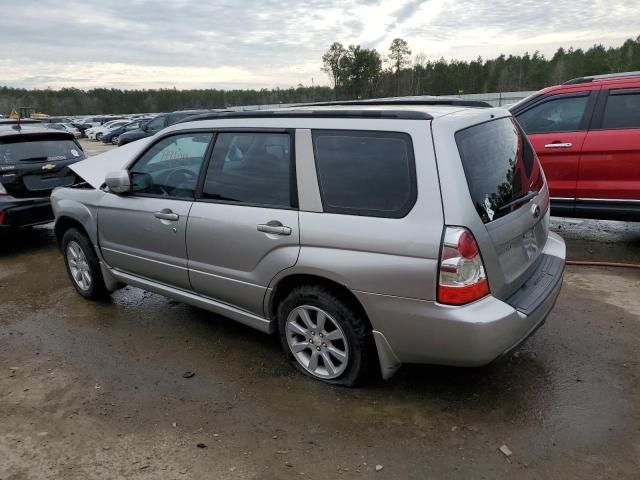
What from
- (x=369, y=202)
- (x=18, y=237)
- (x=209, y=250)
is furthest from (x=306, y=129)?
(x=18, y=237)

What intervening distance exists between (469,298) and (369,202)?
74cm

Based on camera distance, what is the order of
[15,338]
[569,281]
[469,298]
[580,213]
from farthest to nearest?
[580,213] → [569,281] → [15,338] → [469,298]

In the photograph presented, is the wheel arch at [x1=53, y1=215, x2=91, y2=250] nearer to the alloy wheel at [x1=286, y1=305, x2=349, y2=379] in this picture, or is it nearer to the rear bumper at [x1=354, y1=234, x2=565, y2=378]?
the alloy wheel at [x1=286, y1=305, x2=349, y2=379]

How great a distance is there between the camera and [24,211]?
6641mm

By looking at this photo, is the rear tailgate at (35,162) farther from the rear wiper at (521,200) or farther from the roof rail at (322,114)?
the rear wiper at (521,200)

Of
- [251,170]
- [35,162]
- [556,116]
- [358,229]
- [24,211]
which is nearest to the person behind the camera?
[358,229]

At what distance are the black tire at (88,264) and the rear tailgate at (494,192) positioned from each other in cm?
346

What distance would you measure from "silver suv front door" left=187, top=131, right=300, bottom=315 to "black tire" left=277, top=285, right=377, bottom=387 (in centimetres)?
21

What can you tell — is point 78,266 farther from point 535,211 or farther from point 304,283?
point 535,211

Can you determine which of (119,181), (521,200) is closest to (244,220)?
(119,181)

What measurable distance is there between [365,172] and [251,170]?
89 cm

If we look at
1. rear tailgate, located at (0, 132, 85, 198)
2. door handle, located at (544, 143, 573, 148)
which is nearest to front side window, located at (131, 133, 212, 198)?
rear tailgate, located at (0, 132, 85, 198)

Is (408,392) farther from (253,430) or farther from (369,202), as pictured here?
(369,202)

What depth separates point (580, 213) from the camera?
5.88m
